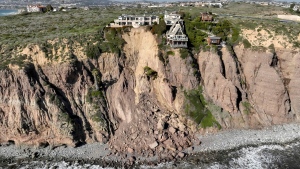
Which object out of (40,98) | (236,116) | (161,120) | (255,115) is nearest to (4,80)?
(40,98)

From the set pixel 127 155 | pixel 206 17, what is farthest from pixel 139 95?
pixel 206 17

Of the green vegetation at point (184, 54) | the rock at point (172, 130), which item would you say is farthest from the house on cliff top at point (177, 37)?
the rock at point (172, 130)

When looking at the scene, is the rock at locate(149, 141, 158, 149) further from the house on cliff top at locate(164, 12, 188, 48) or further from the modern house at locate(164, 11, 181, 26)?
the modern house at locate(164, 11, 181, 26)

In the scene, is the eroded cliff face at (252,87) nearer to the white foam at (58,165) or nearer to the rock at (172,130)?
the rock at (172,130)

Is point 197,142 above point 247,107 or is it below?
below

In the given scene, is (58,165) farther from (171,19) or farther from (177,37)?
(171,19)

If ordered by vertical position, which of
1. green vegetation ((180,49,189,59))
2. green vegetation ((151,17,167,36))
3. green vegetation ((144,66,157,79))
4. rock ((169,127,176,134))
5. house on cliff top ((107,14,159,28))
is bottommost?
rock ((169,127,176,134))

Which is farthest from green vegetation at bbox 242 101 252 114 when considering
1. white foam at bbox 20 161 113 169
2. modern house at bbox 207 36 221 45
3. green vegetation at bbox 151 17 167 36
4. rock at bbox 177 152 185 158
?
white foam at bbox 20 161 113 169
